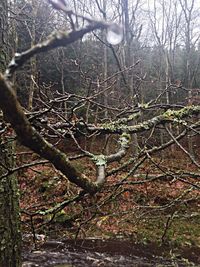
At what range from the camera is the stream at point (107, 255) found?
6.82m

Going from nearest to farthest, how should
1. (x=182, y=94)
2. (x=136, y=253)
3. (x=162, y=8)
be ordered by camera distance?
1. (x=136, y=253)
2. (x=182, y=94)
3. (x=162, y=8)

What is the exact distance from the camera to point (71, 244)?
804 cm

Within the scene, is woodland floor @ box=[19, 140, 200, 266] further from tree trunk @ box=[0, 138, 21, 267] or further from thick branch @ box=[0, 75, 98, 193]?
thick branch @ box=[0, 75, 98, 193]

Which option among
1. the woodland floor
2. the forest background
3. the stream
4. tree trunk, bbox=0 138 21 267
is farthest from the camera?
the woodland floor

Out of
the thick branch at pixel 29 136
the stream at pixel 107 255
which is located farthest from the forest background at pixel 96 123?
the stream at pixel 107 255

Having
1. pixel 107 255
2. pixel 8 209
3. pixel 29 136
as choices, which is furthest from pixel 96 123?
pixel 107 255

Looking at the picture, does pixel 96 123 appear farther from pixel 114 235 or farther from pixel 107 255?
pixel 114 235

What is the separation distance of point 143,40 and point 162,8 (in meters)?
3.23

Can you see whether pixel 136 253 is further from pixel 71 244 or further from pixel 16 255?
pixel 16 255

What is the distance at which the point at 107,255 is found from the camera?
7.36 meters

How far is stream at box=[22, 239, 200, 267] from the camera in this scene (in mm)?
6816

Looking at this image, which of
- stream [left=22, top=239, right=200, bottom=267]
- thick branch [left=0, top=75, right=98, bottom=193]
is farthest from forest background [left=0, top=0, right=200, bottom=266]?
stream [left=22, top=239, right=200, bottom=267]

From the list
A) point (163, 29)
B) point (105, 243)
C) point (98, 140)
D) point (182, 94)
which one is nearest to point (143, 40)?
point (163, 29)

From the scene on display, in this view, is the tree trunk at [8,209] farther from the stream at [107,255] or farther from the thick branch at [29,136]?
the stream at [107,255]
